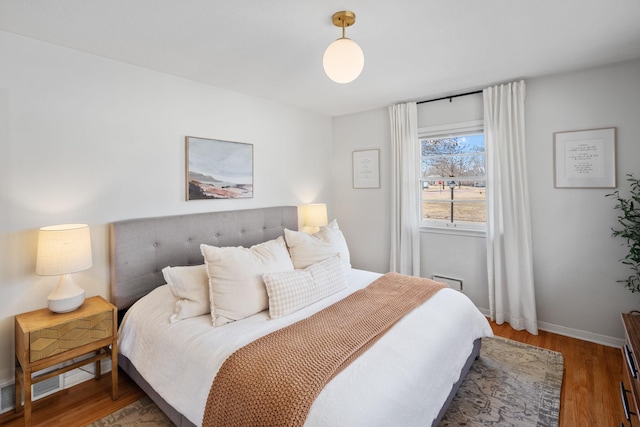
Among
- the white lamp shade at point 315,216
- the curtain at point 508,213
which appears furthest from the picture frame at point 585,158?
the white lamp shade at point 315,216

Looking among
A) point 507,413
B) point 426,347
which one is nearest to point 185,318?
point 426,347

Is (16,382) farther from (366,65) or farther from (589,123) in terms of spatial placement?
(589,123)

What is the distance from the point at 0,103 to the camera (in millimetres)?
1879

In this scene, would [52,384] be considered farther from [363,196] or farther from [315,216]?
[363,196]

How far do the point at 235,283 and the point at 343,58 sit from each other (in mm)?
1521

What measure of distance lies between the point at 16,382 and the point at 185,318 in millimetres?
1163

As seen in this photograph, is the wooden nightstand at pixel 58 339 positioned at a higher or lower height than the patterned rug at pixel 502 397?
higher

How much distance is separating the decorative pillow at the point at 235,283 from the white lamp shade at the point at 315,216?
4.99 ft

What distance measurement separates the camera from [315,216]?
372 cm

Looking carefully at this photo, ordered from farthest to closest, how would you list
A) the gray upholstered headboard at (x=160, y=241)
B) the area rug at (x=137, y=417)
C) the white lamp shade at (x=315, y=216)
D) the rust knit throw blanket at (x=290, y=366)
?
1. the white lamp shade at (x=315, y=216)
2. the gray upholstered headboard at (x=160, y=241)
3. the area rug at (x=137, y=417)
4. the rust knit throw blanket at (x=290, y=366)

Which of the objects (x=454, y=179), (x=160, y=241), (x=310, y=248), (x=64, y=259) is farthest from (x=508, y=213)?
(x=64, y=259)

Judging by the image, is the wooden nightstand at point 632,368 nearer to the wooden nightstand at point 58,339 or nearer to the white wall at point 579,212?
the white wall at point 579,212

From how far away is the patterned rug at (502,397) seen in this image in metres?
1.85

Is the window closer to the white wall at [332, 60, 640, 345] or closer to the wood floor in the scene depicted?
the white wall at [332, 60, 640, 345]
